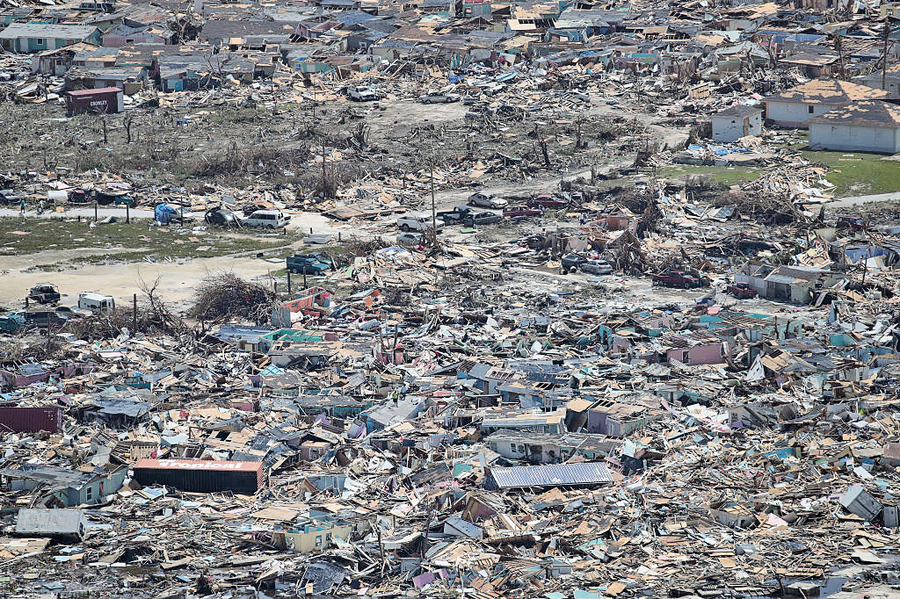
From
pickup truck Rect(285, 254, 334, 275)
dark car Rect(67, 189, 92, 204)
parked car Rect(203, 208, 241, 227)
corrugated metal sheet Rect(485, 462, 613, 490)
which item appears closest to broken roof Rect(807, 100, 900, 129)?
pickup truck Rect(285, 254, 334, 275)

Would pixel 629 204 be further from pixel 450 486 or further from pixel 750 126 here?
pixel 450 486

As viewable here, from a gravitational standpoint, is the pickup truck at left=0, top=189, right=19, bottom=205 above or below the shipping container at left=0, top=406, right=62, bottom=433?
below

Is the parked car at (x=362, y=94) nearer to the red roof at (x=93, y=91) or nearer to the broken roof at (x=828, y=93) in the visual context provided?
the red roof at (x=93, y=91)

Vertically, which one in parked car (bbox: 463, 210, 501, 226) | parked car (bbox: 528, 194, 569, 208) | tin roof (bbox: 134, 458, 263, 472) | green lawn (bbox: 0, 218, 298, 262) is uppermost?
tin roof (bbox: 134, 458, 263, 472)

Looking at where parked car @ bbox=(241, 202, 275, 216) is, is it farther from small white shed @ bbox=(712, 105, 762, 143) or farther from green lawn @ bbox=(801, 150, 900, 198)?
green lawn @ bbox=(801, 150, 900, 198)

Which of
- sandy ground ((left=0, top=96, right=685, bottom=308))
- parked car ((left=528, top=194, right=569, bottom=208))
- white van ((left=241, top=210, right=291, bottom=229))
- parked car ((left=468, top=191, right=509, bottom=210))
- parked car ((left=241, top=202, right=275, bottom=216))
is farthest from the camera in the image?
parked car ((left=241, top=202, right=275, bottom=216))

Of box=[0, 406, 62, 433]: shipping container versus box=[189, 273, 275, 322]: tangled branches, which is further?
box=[189, 273, 275, 322]: tangled branches

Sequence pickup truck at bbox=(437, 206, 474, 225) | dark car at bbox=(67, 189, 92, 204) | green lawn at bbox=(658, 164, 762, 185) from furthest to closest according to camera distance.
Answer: dark car at bbox=(67, 189, 92, 204), green lawn at bbox=(658, 164, 762, 185), pickup truck at bbox=(437, 206, 474, 225)

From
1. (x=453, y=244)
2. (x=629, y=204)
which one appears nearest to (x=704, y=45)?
(x=629, y=204)
